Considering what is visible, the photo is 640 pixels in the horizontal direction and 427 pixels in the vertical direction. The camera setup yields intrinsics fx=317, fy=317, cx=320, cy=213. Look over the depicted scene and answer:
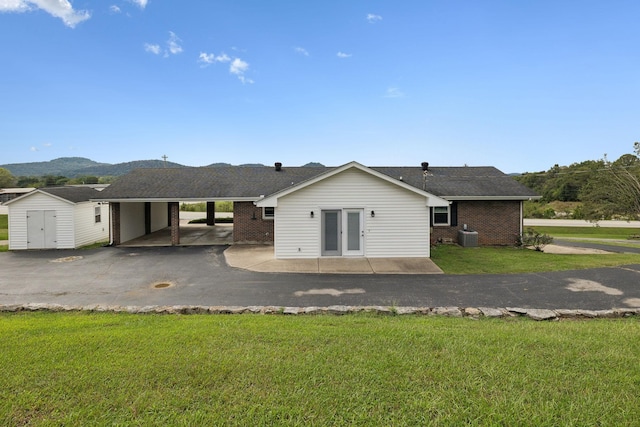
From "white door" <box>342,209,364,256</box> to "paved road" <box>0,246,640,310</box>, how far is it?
3022 mm

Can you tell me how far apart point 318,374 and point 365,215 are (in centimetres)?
1003

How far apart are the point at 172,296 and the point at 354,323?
512 centimetres

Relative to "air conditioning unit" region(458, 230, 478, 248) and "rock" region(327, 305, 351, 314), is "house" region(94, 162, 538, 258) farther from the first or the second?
"rock" region(327, 305, 351, 314)

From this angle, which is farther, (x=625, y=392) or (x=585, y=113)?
(x=585, y=113)

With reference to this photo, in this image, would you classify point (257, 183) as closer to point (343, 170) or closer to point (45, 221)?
point (343, 170)

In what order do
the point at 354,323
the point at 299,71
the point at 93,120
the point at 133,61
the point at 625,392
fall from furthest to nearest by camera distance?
the point at 93,120 → the point at 299,71 → the point at 133,61 → the point at 354,323 → the point at 625,392

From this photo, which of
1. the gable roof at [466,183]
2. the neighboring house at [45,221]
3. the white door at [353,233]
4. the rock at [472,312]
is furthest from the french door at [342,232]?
the neighboring house at [45,221]

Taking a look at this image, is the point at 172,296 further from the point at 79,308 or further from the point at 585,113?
the point at 585,113

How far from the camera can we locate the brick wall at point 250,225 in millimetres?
17344

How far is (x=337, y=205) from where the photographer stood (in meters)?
13.3

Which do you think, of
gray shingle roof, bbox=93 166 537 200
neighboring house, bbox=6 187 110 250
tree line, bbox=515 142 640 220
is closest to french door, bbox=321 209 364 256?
gray shingle roof, bbox=93 166 537 200

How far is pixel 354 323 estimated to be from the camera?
5.71 metres

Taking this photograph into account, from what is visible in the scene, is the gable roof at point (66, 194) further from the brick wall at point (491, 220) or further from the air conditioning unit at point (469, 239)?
the air conditioning unit at point (469, 239)

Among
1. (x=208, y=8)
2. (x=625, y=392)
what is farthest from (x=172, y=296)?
(x=208, y=8)
